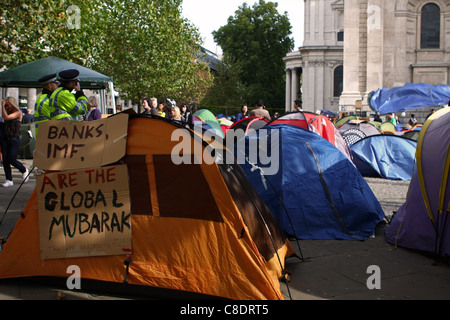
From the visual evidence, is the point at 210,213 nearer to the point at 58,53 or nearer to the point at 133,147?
the point at 133,147

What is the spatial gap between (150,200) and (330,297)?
6.13 feet

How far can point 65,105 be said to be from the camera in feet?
25.6

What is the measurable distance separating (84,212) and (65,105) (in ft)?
9.97

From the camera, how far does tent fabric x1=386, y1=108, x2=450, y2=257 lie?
6.14 metres

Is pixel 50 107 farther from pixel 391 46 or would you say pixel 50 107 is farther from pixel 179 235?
pixel 391 46

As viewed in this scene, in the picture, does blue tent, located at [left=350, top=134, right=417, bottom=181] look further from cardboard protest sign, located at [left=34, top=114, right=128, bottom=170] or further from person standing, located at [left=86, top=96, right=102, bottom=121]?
cardboard protest sign, located at [left=34, top=114, right=128, bottom=170]

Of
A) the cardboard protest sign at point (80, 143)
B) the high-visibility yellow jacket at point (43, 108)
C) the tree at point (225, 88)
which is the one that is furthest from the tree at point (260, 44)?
the cardboard protest sign at point (80, 143)

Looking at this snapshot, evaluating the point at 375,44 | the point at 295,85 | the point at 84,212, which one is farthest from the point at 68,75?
the point at 295,85

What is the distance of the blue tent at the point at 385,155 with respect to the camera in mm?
14375

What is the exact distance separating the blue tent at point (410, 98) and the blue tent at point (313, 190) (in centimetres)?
1413

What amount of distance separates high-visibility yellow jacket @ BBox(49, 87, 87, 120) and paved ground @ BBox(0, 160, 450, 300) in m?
1.74

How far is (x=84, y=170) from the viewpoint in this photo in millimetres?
5195

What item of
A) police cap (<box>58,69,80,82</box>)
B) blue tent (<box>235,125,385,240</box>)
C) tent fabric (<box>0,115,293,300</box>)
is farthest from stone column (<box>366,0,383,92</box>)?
tent fabric (<box>0,115,293,300</box>)

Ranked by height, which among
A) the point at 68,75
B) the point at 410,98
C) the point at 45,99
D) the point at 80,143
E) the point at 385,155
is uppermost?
the point at 410,98
